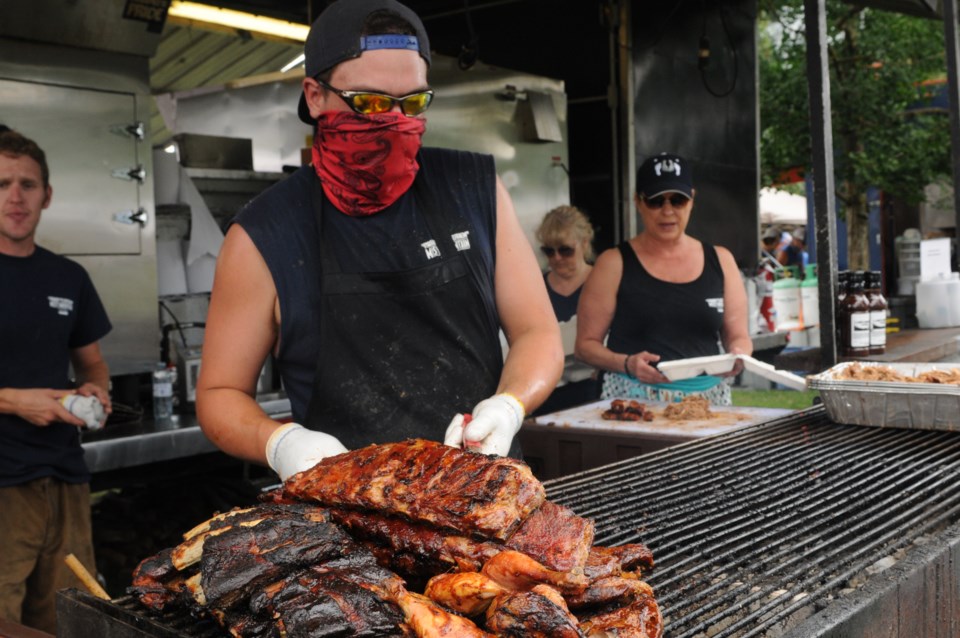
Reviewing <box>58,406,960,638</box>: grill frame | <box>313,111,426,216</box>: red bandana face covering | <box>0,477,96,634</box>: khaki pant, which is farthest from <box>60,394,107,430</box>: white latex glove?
<box>58,406,960,638</box>: grill frame

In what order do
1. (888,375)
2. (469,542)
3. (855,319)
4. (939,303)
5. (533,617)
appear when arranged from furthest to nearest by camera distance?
(939,303)
(855,319)
(888,375)
(469,542)
(533,617)

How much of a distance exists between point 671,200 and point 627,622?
403cm

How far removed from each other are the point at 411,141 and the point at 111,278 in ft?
14.0

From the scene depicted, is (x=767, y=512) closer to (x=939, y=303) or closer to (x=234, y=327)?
(x=234, y=327)

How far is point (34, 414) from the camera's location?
159 inches

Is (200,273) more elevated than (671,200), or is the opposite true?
(671,200)

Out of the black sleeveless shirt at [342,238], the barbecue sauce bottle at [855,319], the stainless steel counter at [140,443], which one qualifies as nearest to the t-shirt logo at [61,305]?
the stainless steel counter at [140,443]

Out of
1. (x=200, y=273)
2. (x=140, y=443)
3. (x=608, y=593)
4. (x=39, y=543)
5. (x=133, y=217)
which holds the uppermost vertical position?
(x=133, y=217)

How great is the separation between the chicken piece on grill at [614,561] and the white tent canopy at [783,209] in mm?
21545

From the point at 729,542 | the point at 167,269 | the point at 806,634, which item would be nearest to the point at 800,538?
the point at 729,542

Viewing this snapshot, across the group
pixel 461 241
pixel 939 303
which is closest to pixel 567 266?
pixel 939 303

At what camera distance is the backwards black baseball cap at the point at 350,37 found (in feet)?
7.55

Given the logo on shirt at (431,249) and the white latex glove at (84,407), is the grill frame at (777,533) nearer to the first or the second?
the logo on shirt at (431,249)

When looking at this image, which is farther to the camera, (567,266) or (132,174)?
(567,266)
